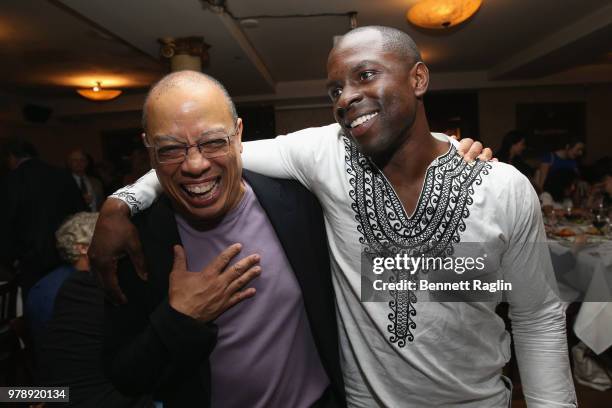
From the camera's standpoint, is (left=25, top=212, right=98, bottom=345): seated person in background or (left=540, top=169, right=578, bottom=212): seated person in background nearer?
(left=25, top=212, right=98, bottom=345): seated person in background

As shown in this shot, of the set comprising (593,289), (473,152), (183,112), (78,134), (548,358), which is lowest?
(593,289)

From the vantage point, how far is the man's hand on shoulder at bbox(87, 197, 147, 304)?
1044 millimetres

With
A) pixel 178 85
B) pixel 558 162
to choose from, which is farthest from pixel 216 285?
pixel 558 162

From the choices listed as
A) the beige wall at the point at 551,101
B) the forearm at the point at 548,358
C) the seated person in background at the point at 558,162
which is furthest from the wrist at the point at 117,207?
the beige wall at the point at 551,101

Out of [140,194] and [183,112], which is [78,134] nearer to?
[140,194]

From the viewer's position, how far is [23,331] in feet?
8.58

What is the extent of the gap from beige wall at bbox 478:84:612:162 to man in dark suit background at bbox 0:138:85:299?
8.53 meters

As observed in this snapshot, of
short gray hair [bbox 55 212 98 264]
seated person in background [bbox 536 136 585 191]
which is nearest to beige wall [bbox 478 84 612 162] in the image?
seated person in background [bbox 536 136 585 191]

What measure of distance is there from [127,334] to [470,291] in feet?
2.89

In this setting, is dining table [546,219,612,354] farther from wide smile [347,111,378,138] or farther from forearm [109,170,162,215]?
forearm [109,170,162,215]

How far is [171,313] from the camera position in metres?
1.02

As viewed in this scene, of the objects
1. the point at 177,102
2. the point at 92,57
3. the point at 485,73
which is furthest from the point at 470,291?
the point at 485,73

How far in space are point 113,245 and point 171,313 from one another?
0.71ft

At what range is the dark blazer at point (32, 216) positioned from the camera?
3.57m
